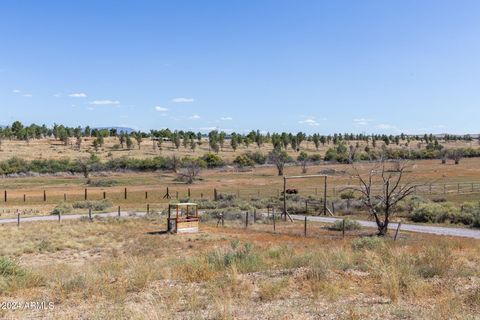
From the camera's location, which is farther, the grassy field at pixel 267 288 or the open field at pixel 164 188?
the open field at pixel 164 188

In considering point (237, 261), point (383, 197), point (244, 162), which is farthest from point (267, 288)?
point (244, 162)

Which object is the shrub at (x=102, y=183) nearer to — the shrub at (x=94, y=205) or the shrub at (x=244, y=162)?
the shrub at (x=94, y=205)

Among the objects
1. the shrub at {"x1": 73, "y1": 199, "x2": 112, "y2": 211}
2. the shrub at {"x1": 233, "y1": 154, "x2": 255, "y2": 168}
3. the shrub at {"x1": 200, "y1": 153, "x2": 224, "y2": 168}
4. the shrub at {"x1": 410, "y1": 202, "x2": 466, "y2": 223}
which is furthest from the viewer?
the shrub at {"x1": 233, "y1": 154, "x2": 255, "y2": 168}

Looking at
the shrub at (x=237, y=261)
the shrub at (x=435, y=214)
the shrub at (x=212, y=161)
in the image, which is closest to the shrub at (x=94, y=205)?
the shrub at (x=435, y=214)

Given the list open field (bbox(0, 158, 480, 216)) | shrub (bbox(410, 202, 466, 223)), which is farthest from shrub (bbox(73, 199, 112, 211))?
shrub (bbox(410, 202, 466, 223))

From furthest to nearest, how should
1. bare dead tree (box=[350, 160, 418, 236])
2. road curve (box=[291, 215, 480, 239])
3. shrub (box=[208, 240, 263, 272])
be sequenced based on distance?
road curve (box=[291, 215, 480, 239]) < bare dead tree (box=[350, 160, 418, 236]) < shrub (box=[208, 240, 263, 272])

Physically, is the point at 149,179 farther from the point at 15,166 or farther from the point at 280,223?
the point at 280,223

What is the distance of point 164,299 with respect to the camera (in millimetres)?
9219

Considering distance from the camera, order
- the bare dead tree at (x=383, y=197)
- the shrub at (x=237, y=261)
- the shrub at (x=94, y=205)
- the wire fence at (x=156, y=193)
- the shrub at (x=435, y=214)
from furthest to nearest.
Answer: the wire fence at (x=156, y=193) < the shrub at (x=94, y=205) < the shrub at (x=435, y=214) < the bare dead tree at (x=383, y=197) < the shrub at (x=237, y=261)

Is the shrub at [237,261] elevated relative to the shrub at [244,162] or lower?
elevated

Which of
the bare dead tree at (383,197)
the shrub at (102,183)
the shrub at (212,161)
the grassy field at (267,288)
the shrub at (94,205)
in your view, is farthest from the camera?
the shrub at (212,161)

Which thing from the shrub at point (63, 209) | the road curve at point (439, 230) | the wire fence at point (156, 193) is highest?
the road curve at point (439, 230)

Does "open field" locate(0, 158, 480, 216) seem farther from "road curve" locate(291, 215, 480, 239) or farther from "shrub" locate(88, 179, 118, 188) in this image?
"road curve" locate(291, 215, 480, 239)

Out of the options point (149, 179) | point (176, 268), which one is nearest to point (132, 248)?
point (176, 268)
